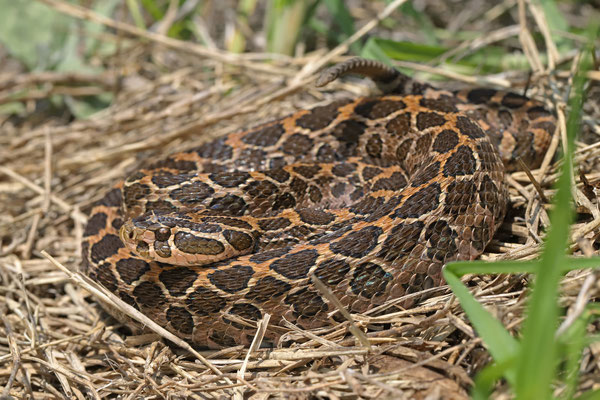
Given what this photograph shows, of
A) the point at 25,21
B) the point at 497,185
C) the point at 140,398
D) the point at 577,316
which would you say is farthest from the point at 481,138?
the point at 25,21

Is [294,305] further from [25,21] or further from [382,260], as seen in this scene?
[25,21]

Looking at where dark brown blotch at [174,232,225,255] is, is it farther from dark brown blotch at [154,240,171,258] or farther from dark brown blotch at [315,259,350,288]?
dark brown blotch at [315,259,350,288]

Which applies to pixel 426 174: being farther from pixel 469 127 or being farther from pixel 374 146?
pixel 374 146

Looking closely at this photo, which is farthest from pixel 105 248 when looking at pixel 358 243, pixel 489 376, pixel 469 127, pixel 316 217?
pixel 489 376

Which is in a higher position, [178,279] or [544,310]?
[544,310]

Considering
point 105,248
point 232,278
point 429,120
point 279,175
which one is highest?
point 429,120

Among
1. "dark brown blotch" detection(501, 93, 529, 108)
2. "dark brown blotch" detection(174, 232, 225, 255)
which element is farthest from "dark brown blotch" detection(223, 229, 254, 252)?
"dark brown blotch" detection(501, 93, 529, 108)
